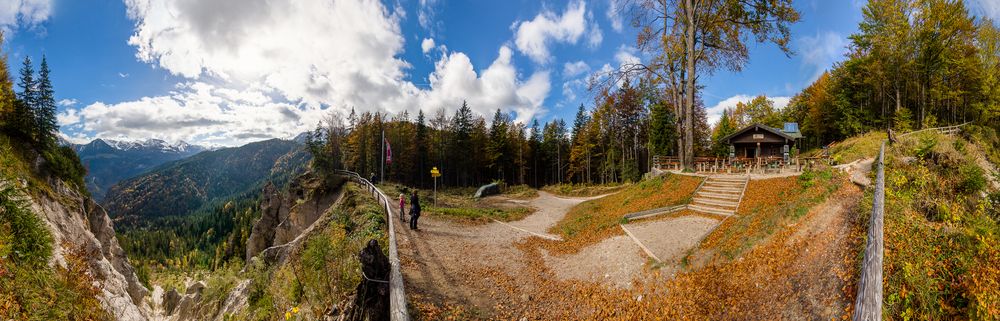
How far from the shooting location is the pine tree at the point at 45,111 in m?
26.1

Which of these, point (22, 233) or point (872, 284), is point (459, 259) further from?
point (22, 233)

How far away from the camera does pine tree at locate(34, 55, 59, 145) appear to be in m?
26.1

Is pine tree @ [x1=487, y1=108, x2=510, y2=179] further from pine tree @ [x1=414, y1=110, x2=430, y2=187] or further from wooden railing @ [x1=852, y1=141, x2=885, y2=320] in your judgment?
wooden railing @ [x1=852, y1=141, x2=885, y2=320]

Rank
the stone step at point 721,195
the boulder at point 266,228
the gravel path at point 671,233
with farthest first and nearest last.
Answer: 1. the boulder at point 266,228
2. the stone step at point 721,195
3. the gravel path at point 671,233

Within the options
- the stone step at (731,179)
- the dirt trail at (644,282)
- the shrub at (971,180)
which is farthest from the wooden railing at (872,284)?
the stone step at (731,179)

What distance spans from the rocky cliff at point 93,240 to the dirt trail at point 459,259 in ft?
28.1

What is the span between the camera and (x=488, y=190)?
121 feet

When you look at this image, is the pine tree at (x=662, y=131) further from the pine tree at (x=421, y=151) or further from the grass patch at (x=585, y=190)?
the pine tree at (x=421, y=151)

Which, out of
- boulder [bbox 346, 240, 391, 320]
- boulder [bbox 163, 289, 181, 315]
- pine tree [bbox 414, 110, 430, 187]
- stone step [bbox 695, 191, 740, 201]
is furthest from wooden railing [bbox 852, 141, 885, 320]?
pine tree [bbox 414, 110, 430, 187]

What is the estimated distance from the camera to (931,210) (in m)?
6.18

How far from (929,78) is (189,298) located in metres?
58.3

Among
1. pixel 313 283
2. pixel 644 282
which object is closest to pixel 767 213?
pixel 644 282

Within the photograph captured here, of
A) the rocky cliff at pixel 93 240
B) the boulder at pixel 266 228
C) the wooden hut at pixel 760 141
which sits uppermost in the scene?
the wooden hut at pixel 760 141

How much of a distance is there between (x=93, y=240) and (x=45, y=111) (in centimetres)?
2620
